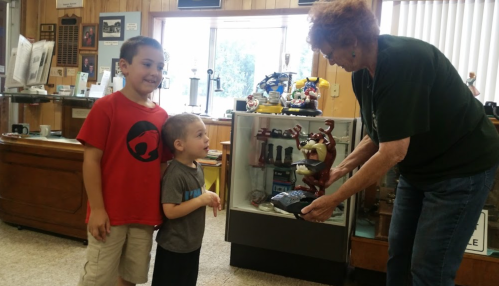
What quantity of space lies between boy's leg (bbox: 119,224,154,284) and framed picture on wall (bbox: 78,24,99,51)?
12.0 feet

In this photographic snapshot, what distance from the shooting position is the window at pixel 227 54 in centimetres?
400

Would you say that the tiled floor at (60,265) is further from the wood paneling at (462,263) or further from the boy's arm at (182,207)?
the boy's arm at (182,207)

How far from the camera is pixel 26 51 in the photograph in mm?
2730

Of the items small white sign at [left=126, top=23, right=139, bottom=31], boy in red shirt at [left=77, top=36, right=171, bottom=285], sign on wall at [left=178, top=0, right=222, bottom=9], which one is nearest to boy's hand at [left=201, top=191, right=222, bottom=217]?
boy in red shirt at [left=77, top=36, right=171, bottom=285]

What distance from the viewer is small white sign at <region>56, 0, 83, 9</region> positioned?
4.43 m

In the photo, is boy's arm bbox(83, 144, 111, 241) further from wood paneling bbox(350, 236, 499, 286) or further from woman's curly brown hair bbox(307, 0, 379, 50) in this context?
wood paneling bbox(350, 236, 499, 286)

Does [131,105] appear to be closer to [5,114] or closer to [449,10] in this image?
[5,114]

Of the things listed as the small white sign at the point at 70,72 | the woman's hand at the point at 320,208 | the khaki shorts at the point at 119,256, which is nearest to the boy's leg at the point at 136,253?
the khaki shorts at the point at 119,256

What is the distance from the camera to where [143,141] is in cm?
133

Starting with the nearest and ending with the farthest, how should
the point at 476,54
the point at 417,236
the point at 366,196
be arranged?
1. the point at 417,236
2. the point at 366,196
3. the point at 476,54

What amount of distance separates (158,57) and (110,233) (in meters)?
0.66

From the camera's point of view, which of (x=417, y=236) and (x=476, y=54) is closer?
(x=417, y=236)

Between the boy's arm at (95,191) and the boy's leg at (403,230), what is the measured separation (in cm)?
106

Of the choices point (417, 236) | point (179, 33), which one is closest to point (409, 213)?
point (417, 236)
